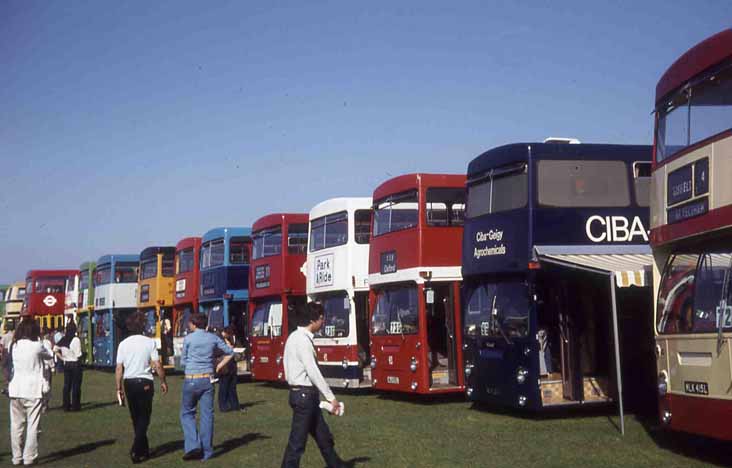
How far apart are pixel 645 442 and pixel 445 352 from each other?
7.04 meters

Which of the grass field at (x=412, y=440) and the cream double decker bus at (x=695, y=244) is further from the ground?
the cream double decker bus at (x=695, y=244)

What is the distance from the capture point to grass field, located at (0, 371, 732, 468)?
35.7 ft

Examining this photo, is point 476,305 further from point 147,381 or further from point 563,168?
point 147,381

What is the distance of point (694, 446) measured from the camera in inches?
445

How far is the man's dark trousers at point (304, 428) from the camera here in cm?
858

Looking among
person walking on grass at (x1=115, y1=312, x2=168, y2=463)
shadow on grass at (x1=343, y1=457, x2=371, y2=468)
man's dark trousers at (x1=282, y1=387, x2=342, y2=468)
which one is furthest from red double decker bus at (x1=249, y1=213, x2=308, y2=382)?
man's dark trousers at (x1=282, y1=387, x2=342, y2=468)

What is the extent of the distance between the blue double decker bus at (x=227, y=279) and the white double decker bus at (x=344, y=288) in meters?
4.58

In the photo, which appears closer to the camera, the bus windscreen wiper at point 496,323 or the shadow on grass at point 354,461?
the shadow on grass at point 354,461

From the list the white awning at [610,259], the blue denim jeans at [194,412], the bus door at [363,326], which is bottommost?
the blue denim jeans at [194,412]

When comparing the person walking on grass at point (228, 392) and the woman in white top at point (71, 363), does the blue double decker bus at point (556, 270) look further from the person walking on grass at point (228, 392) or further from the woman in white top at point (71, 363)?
the woman in white top at point (71, 363)

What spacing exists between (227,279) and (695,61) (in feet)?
56.8

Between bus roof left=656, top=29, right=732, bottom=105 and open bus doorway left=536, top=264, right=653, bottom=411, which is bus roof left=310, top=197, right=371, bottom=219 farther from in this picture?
bus roof left=656, top=29, right=732, bottom=105

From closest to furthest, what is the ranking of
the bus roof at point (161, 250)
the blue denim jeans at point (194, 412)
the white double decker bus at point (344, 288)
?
the blue denim jeans at point (194, 412)
the white double decker bus at point (344, 288)
the bus roof at point (161, 250)

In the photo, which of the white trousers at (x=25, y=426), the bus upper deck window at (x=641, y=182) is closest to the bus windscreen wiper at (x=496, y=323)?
the bus upper deck window at (x=641, y=182)
